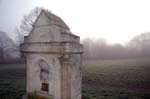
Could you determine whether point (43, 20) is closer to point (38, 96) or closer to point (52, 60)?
point (52, 60)

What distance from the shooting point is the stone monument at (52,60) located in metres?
5.67

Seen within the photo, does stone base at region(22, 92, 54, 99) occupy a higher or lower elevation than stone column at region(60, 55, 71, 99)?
lower

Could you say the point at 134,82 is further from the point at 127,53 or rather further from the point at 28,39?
the point at 127,53

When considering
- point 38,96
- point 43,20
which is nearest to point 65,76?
point 38,96

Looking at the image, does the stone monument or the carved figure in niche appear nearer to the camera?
the stone monument

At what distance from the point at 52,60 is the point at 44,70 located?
77 cm

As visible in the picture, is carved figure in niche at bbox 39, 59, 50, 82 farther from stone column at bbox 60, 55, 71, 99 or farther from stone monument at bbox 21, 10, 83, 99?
stone column at bbox 60, 55, 71, 99

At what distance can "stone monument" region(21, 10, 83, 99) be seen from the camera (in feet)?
18.6

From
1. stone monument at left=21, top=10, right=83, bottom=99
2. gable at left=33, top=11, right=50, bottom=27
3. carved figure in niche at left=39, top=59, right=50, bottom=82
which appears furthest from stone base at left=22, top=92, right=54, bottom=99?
gable at left=33, top=11, right=50, bottom=27

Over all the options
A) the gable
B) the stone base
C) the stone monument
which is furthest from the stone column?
the gable

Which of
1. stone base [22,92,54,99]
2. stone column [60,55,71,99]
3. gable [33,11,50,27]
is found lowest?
stone base [22,92,54,99]

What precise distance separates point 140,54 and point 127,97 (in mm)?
32842

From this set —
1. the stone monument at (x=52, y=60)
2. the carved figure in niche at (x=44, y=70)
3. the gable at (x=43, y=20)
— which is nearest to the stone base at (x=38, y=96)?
the stone monument at (x=52, y=60)

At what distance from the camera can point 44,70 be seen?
6.12 metres
